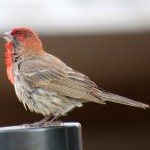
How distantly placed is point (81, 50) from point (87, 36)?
1.58 ft

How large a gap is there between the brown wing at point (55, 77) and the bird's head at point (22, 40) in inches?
5.8

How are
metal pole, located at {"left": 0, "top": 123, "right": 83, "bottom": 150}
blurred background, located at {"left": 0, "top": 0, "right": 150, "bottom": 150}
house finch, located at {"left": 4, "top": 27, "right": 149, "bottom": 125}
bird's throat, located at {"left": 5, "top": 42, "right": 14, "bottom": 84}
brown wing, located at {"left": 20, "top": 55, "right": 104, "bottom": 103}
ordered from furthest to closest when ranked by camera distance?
blurred background, located at {"left": 0, "top": 0, "right": 150, "bottom": 150} → bird's throat, located at {"left": 5, "top": 42, "right": 14, "bottom": 84} → brown wing, located at {"left": 20, "top": 55, "right": 104, "bottom": 103} → house finch, located at {"left": 4, "top": 27, "right": 149, "bottom": 125} → metal pole, located at {"left": 0, "top": 123, "right": 83, "bottom": 150}

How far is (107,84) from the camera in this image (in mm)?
12656

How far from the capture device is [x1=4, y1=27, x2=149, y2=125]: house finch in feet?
23.8

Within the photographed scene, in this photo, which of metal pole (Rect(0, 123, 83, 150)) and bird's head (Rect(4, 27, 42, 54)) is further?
bird's head (Rect(4, 27, 42, 54))

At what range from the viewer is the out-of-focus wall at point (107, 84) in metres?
10.5

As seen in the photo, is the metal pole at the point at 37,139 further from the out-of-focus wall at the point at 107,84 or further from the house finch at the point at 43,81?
the out-of-focus wall at the point at 107,84

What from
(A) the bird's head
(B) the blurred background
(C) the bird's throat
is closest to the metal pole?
(C) the bird's throat

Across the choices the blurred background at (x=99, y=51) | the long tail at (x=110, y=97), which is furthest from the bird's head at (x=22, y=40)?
the blurred background at (x=99, y=51)

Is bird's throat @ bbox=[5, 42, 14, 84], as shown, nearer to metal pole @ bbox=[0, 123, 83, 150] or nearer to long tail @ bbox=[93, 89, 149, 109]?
long tail @ bbox=[93, 89, 149, 109]

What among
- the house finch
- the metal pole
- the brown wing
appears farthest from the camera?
the brown wing

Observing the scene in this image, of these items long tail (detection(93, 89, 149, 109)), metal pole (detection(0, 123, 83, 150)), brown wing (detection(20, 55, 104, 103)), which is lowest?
metal pole (detection(0, 123, 83, 150))

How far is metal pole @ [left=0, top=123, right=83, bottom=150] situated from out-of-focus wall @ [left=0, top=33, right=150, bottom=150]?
537 cm

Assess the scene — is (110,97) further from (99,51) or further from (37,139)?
(99,51)
